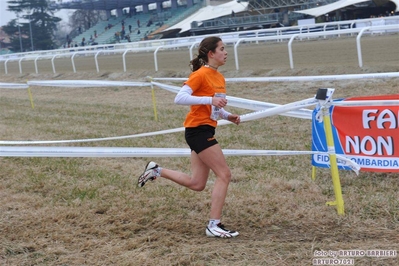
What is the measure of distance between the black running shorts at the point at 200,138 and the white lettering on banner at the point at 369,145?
2153 millimetres

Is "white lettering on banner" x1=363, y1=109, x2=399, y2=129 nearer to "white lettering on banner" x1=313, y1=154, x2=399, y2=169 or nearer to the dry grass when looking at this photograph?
"white lettering on banner" x1=313, y1=154, x2=399, y2=169

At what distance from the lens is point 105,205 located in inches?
249

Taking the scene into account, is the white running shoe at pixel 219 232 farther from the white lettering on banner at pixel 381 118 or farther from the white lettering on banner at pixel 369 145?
the white lettering on banner at pixel 381 118

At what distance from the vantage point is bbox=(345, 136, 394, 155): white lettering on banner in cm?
638

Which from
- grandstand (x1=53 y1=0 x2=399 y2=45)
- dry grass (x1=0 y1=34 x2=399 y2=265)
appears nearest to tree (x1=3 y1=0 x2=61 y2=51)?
grandstand (x1=53 y1=0 x2=399 y2=45)

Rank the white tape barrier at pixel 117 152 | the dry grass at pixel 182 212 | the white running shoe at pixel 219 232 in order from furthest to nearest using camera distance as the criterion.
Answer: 1. the white tape barrier at pixel 117 152
2. the white running shoe at pixel 219 232
3. the dry grass at pixel 182 212

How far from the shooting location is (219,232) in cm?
515

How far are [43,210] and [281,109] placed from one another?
8.80 ft

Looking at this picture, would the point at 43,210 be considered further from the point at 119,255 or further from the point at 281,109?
the point at 281,109

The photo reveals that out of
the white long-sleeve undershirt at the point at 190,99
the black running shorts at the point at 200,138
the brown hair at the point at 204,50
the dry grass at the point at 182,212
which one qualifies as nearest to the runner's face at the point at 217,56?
the brown hair at the point at 204,50

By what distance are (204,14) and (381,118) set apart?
59595mm

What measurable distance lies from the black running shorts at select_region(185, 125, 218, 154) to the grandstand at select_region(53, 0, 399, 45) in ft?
142

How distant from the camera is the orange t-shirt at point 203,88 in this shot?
16.4 feet

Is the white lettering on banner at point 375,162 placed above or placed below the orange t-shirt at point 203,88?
below
